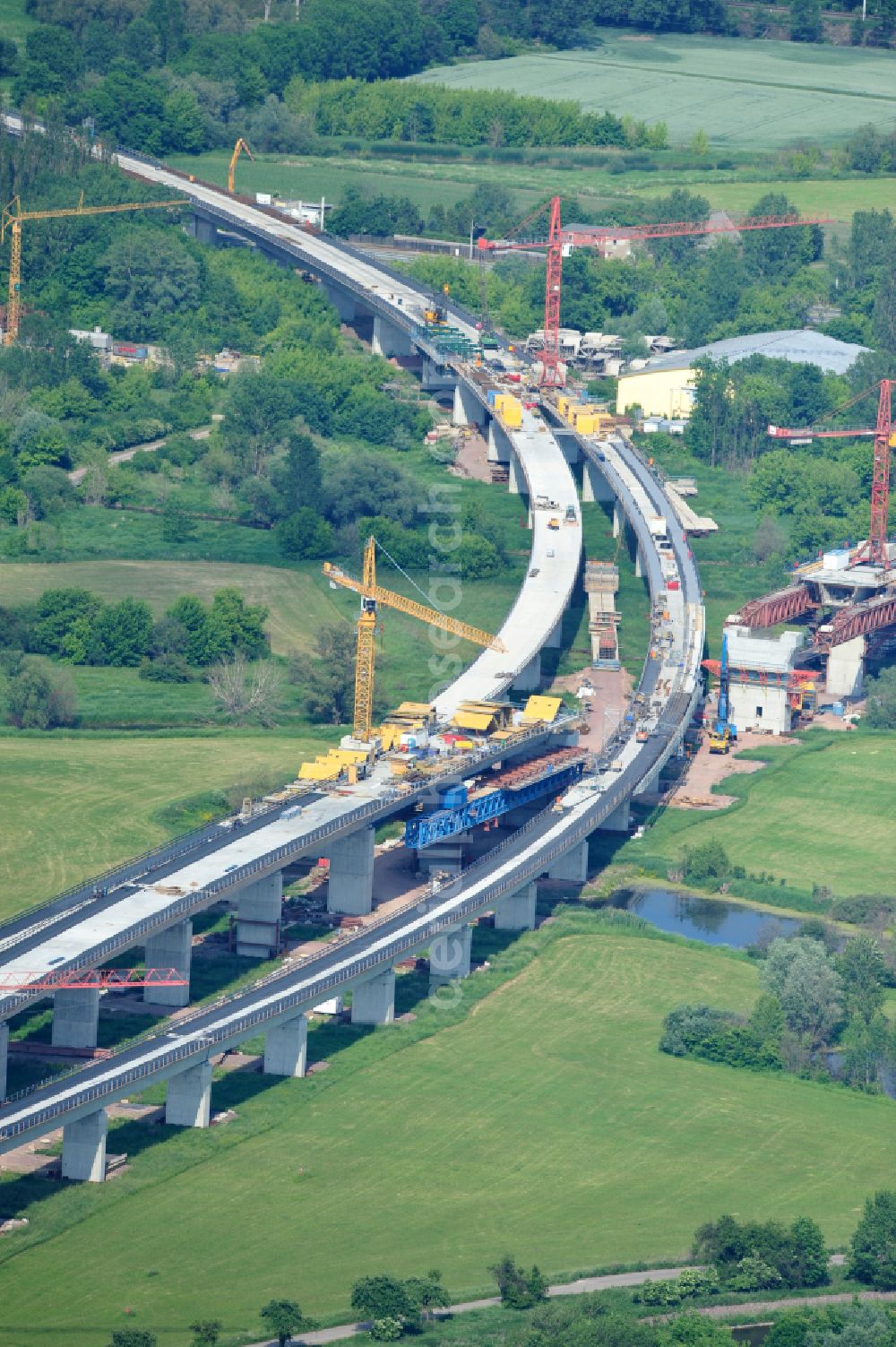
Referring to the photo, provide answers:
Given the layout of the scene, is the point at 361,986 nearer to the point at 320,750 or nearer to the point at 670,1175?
the point at 670,1175

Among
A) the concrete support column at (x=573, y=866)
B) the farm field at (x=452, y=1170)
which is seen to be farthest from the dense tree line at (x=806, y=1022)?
the concrete support column at (x=573, y=866)

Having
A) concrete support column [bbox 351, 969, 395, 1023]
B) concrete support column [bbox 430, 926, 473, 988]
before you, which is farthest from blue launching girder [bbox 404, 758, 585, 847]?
concrete support column [bbox 351, 969, 395, 1023]

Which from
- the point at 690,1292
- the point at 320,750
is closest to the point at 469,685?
the point at 320,750

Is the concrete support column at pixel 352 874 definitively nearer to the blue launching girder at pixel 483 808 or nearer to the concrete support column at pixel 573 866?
the blue launching girder at pixel 483 808

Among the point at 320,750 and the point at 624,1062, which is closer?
the point at 624,1062

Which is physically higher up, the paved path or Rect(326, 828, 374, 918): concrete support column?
Rect(326, 828, 374, 918): concrete support column

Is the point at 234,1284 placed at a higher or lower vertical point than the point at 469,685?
lower

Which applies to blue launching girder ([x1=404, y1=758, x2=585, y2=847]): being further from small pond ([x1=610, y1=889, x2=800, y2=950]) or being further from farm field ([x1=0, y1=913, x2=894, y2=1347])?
farm field ([x1=0, y1=913, x2=894, y2=1347])
